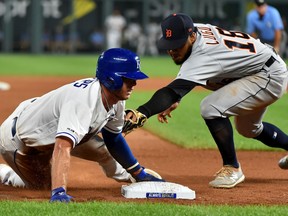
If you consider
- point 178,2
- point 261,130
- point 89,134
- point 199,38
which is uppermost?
point 199,38

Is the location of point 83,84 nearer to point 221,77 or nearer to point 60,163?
point 60,163

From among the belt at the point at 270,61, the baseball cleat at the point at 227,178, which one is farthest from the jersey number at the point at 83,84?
the belt at the point at 270,61

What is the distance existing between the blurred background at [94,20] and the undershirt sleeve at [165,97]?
25548 millimetres

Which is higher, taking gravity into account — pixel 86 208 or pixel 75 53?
pixel 86 208

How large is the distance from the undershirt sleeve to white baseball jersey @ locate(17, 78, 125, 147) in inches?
10.9

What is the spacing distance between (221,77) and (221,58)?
249 mm

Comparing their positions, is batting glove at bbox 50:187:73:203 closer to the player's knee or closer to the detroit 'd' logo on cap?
the detroit 'd' logo on cap

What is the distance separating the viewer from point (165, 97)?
21.3ft

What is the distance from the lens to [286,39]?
107 ft

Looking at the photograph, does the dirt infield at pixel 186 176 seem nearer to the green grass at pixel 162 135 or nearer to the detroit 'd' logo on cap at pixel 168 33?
the green grass at pixel 162 135

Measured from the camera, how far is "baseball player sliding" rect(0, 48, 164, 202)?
5.50 meters

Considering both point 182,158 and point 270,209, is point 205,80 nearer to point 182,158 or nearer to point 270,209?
point 270,209

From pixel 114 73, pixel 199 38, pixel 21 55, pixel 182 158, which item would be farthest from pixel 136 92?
pixel 21 55

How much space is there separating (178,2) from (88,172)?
25.6m
